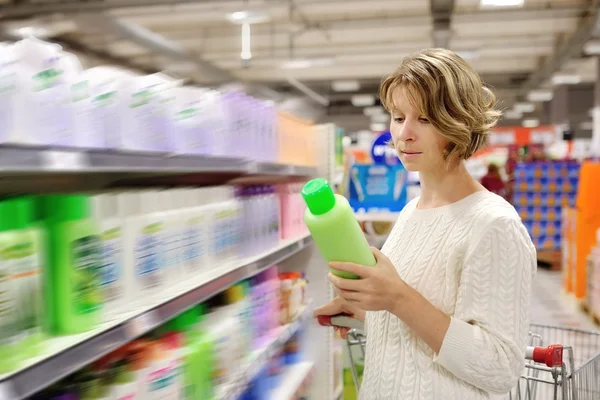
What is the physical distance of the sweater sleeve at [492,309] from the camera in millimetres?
1361

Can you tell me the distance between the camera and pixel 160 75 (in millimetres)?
1771

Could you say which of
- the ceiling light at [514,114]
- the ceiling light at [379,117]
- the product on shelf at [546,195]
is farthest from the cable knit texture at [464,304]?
the ceiling light at [514,114]

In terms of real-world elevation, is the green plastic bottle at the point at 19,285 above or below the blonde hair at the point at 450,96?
below

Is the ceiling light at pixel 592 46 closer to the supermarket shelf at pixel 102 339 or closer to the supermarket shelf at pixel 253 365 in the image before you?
the supermarket shelf at pixel 253 365

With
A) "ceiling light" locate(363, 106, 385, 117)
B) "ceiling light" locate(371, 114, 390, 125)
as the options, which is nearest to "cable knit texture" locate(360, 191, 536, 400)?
"ceiling light" locate(363, 106, 385, 117)

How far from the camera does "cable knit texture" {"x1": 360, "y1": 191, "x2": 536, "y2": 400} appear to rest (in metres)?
1.36

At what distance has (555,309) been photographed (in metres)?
7.12

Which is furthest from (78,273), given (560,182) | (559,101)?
(559,101)

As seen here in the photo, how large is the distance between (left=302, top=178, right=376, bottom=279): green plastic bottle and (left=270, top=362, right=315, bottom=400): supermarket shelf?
5.69 feet

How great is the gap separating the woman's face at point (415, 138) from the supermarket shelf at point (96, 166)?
624 mm

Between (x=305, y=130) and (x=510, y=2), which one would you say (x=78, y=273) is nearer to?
(x=305, y=130)

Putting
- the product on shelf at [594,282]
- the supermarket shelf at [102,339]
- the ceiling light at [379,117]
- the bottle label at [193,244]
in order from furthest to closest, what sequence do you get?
1. the ceiling light at [379,117]
2. the product on shelf at [594,282]
3. the bottle label at [193,244]
4. the supermarket shelf at [102,339]

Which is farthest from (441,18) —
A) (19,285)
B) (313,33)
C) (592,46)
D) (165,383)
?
(19,285)

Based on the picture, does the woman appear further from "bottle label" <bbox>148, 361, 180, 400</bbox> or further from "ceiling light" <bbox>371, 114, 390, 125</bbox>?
"ceiling light" <bbox>371, 114, 390, 125</bbox>
